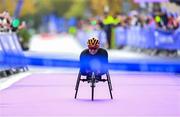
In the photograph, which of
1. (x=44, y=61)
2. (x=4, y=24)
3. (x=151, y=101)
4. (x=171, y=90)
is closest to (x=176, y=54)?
(x=44, y=61)

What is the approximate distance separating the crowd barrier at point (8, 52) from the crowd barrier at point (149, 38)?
285 inches

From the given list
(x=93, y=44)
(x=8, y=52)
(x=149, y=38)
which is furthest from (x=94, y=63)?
(x=149, y=38)

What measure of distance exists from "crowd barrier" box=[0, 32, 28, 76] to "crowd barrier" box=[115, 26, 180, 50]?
724 centimetres

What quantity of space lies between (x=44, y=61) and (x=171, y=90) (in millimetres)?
10791

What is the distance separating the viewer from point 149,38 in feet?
105

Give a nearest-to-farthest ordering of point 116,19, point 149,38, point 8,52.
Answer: point 8,52 < point 149,38 < point 116,19

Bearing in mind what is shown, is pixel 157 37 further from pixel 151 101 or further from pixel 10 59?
pixel 151 101

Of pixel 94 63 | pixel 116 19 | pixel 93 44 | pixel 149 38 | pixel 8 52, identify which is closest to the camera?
pixel 94 63

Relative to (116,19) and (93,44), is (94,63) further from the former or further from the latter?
(116,19)

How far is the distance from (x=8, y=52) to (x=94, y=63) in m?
9.40

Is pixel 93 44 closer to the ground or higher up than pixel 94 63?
higher up

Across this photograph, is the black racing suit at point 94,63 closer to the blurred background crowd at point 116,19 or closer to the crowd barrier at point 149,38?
the blurred background crowd at point 116,19

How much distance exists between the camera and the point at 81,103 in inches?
534

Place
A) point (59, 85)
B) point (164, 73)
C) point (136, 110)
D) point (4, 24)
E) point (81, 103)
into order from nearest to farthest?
1. point (136, 110)
2. point (81, 103)
3. point (59, 85)
4. point (164, 73)
5. point (4, 24)
